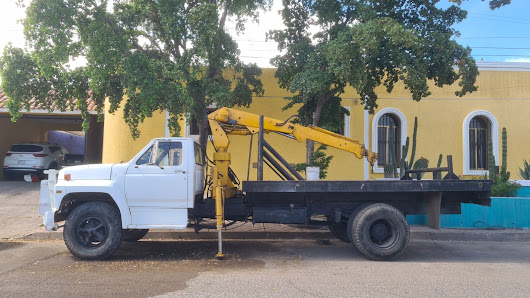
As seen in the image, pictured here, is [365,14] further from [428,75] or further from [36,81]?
[36,81]

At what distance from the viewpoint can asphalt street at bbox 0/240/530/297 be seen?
5.14 metres

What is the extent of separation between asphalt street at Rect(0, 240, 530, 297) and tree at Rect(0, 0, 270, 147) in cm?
298

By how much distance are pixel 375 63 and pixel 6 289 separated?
7891 millimetres

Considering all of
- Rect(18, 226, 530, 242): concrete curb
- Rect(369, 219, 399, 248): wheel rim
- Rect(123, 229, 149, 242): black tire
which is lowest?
Rect(18, 226, 530, 242): concrete curb

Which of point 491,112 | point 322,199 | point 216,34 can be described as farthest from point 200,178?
point 491,112

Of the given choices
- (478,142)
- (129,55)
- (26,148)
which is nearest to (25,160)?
(26,148)

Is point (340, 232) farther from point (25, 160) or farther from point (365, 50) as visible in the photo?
point (25, 160)

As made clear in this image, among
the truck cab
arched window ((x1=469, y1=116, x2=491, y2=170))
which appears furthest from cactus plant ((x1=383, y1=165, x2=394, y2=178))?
the truck cab

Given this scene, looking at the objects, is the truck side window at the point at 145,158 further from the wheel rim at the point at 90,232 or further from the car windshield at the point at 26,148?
the car windshield at the point at 26,148

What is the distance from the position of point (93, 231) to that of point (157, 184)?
1.31 meters

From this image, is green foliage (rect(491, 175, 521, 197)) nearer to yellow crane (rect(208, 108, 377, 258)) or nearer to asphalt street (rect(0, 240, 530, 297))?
asphalt street (rect(0, 240, 530, 297))

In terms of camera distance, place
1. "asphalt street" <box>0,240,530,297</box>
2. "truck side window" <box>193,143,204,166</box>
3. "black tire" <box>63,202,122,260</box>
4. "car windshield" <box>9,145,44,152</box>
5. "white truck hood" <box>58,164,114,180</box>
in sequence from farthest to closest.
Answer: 1. "car windshield" <box>9,145,44,152</box>
2. "truck side window" <box>193,143,204,166</box>
3. "white truck hood" <box>58,164,114,180</box>
4. "black tire" <box>63,202,122,260</box>
5. "asphalt street" <box>0,240,530,297</box>

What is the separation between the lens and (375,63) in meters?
8.86

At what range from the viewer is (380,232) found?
694 centimetres
